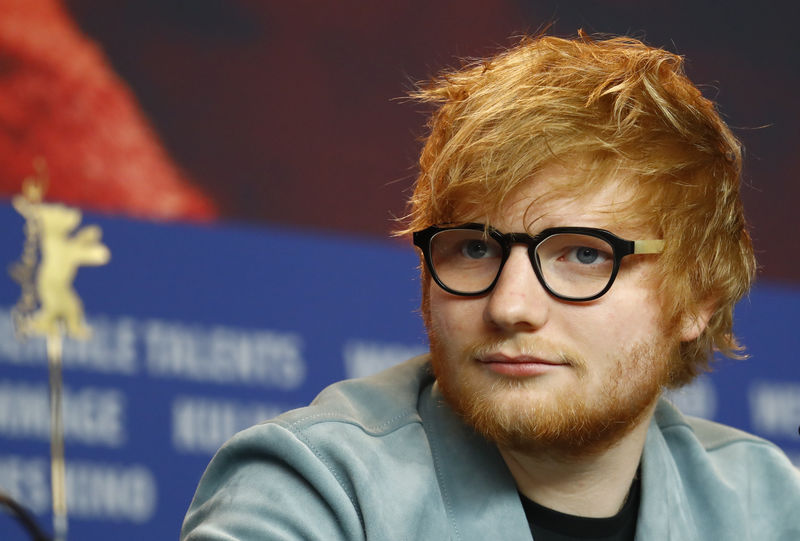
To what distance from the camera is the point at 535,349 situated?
1.43m

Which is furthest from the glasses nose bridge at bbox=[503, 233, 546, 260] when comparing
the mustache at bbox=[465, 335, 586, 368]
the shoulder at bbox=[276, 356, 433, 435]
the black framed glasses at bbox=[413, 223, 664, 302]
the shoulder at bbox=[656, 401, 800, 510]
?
the shoulder at bbox=[656, 401, 800, 510]

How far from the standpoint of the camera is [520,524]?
4.87ft

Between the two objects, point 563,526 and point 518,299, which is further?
point 563,526

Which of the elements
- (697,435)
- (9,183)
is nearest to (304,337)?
(9,183)

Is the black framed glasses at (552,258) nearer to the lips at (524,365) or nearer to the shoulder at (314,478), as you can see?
the lips at (524,365)

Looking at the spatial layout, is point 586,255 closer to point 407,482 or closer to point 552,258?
point 552,258

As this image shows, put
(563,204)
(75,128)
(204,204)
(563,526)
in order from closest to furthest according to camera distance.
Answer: (563,204), (563,526), (75,128), (204,204)

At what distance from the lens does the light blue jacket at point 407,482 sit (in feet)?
4.46

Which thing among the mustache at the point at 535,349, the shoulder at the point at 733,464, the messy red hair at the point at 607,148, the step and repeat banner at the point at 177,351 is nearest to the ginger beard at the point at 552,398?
the mustache at the point at 535,349

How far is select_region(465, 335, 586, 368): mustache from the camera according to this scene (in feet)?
4.68

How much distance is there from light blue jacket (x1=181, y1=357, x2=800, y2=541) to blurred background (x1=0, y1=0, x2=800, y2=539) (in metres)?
1.12

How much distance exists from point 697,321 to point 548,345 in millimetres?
357

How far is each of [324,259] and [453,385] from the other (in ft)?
4.52

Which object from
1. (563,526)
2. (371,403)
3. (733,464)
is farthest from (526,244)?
(733,464)
